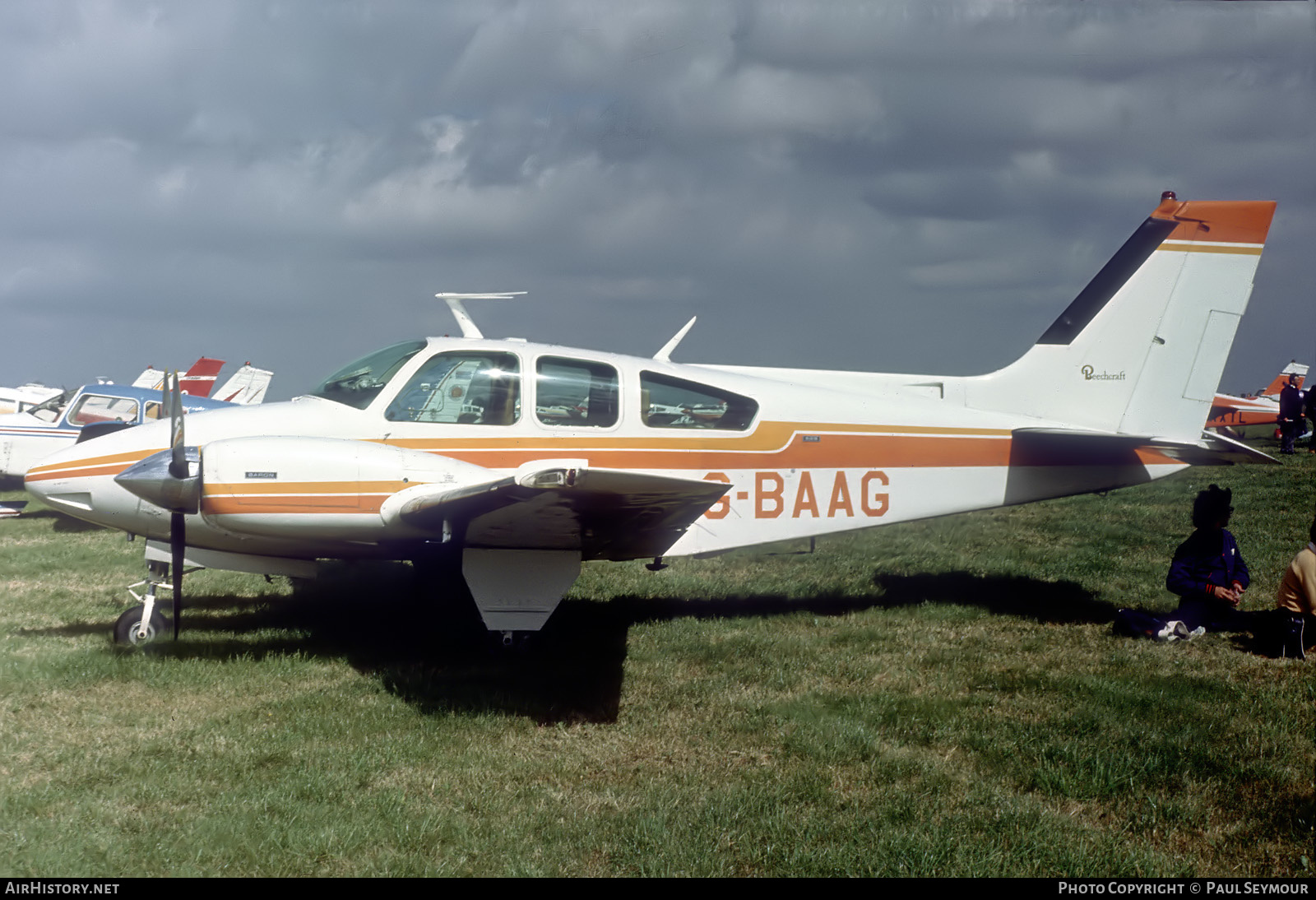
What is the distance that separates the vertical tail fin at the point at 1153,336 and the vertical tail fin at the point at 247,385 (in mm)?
28520

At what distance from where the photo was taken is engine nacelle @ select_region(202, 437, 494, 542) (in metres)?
5.25

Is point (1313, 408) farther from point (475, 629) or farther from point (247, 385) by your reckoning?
point (247, 385)

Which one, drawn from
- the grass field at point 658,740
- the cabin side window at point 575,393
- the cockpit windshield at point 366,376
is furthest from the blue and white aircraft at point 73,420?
the cabin side window at point 575,393

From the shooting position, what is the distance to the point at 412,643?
6730mm

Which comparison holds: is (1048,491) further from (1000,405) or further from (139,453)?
(139,453)

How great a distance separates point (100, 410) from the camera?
1448cm

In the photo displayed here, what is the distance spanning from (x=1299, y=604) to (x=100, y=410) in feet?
53.2

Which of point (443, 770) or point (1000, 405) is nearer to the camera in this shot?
point (443, 770)

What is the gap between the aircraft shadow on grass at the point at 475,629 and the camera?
5.61 m

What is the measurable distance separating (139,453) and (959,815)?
5671 mm

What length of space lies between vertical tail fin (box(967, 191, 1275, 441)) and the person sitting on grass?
2.04 meters

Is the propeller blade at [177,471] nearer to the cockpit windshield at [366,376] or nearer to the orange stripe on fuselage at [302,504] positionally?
the orange stripe on fuselage at [302,504]

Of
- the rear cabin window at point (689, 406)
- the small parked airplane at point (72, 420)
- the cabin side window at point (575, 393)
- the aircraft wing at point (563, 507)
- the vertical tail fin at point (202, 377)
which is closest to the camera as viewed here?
the aircraft wing at point (563, 507)
